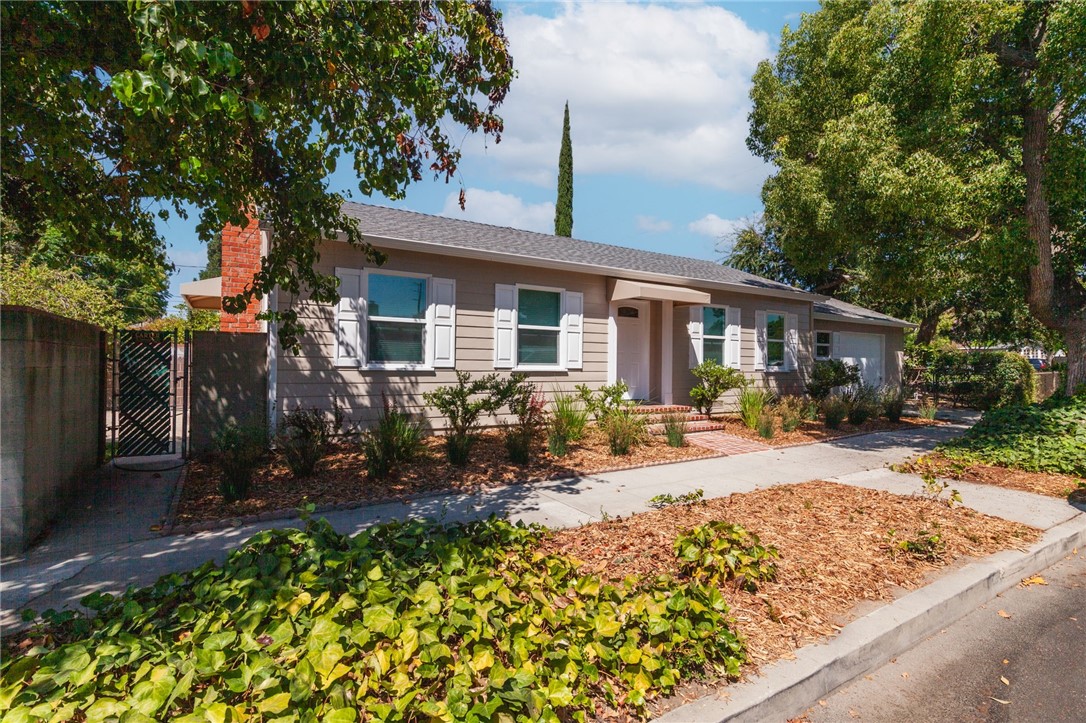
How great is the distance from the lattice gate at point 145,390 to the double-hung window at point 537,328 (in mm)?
4830

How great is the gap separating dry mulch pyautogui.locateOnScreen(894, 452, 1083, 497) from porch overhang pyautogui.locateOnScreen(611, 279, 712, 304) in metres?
5.03

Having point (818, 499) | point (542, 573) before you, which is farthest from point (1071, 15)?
point (542, 573)

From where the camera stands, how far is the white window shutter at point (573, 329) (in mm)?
10430

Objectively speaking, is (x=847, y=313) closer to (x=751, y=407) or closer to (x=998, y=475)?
(x=751, y=407)

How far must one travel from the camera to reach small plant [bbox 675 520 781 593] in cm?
334

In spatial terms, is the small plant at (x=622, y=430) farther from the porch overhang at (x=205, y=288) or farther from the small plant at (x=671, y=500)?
Result: the porch overhang at (x=205, y=288)

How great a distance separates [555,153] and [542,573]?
896 inches

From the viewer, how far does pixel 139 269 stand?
997 inches

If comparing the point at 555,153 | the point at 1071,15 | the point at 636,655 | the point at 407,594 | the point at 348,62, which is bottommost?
the point at 636,655

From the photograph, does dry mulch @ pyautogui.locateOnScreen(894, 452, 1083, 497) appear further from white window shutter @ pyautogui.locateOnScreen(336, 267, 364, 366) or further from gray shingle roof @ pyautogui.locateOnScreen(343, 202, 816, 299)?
white window shutter @ pyautogui.locateOnScreen(336, 267, 364, 366)

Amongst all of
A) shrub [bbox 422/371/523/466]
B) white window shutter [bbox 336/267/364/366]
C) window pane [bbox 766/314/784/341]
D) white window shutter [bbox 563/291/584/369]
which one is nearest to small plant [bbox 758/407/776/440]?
white window shutter [bbox 563/291/584/369]

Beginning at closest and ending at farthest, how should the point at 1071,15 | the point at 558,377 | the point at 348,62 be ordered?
1. the point at 348,62
2. the point at 1071,15
3. the point at 558,377

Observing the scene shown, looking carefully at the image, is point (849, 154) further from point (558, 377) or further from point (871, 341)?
point (871, 341)

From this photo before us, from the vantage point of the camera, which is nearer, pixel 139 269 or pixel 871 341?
pixel 871 341
